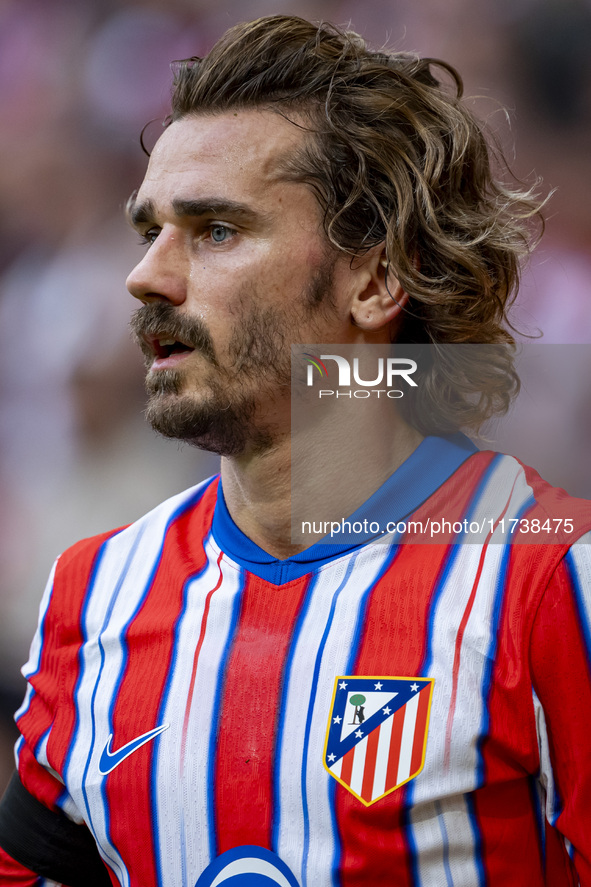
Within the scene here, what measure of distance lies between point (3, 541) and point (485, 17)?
163 cm

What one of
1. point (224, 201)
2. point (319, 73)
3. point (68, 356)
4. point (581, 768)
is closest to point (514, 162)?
point (319, 73)

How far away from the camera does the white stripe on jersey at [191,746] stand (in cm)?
97

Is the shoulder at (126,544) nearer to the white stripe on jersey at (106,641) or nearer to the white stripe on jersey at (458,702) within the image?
the white stripe on jersey at (106,641)

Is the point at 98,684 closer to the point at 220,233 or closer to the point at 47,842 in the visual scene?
the point at 47,842

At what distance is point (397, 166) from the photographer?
3.94 feet

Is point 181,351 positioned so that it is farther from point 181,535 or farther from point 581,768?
point 581,768

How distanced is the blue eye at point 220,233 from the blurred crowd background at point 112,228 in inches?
33.9

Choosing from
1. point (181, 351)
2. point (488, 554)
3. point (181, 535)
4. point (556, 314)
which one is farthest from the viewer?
point (556, 314)

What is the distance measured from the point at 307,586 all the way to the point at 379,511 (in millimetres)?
136

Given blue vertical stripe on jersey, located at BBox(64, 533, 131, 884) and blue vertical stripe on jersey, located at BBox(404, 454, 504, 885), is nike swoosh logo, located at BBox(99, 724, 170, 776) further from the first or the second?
blue vertical stripe on jersey, located at BBox(404, 454, 504, 885)

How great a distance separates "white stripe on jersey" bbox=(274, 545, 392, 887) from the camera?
908 millimetres

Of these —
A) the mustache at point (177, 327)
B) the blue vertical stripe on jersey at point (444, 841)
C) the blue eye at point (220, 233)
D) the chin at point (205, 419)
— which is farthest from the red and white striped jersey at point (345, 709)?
the blue eye at point (220, 233)

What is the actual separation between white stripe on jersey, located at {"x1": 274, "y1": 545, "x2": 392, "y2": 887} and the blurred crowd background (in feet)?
2.65

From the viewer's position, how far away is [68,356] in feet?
6.41
